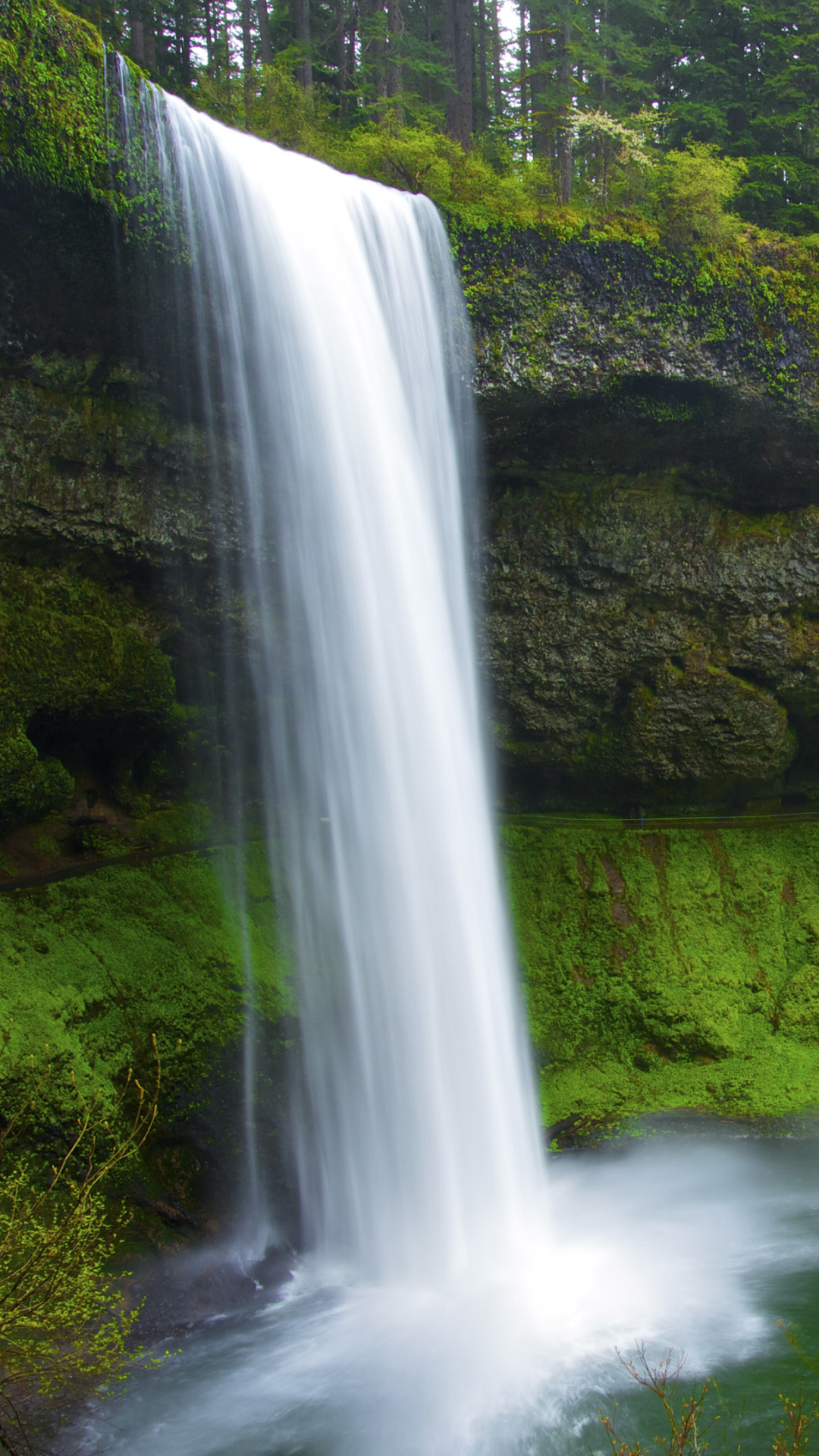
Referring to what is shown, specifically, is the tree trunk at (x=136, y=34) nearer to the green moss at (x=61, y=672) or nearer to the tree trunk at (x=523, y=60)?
the tree trunk at (x=523, y=60)

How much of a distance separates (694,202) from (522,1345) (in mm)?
13418

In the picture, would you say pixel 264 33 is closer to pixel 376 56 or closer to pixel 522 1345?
pixel 376 56

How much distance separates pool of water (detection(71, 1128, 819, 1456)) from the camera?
7.32 meters

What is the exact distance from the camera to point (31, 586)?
1193cm

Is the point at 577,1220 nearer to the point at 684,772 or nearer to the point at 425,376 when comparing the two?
the point at 684,772

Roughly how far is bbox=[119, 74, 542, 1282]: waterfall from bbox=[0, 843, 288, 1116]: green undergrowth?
1119mm

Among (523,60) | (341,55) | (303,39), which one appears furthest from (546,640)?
(523,60)

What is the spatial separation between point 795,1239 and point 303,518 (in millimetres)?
9657

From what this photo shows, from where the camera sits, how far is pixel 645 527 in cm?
1452

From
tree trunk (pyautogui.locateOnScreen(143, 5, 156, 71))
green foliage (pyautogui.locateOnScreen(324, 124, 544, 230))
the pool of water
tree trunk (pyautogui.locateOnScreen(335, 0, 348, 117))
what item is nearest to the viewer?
the pool of water

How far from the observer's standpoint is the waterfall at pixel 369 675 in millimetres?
10477

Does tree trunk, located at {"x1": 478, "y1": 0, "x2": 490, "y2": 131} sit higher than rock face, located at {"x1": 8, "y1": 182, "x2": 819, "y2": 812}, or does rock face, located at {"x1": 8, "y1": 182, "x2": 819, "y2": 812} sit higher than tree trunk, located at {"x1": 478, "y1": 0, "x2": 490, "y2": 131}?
tree trunk, located at {"x1": 478, "y1": 0, "x2": 490, "y2": 131}

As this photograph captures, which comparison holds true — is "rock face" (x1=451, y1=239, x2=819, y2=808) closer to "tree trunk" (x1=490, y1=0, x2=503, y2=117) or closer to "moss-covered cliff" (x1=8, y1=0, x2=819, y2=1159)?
"moss-covered cliff" (x1=8, y1=0, x2=819, y2=1159)

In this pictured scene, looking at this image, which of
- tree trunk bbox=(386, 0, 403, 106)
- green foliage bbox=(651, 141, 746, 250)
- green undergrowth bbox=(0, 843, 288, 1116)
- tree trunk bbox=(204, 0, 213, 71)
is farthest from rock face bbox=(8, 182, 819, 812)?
tree trunk bbox=(204, 0, 213, 71)
